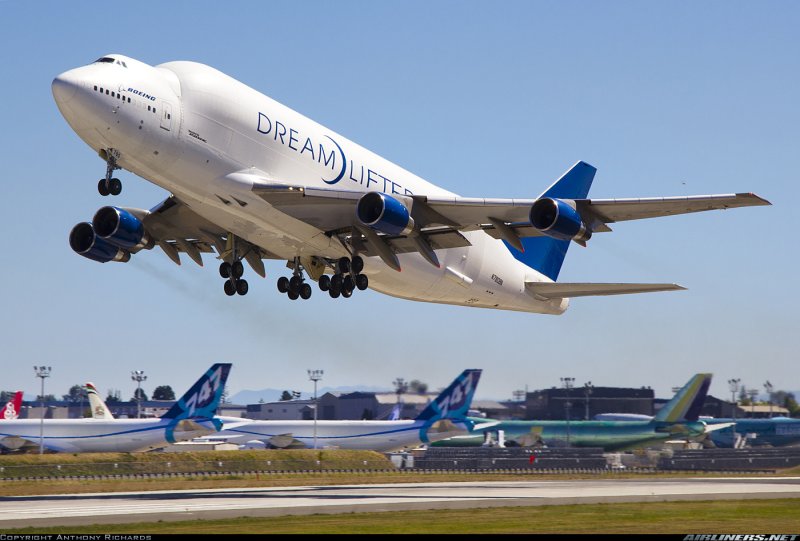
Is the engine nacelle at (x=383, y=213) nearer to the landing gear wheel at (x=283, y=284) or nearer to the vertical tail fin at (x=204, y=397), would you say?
the landing gear wheel at (x=283, y=284)

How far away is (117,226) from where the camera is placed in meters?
39.2

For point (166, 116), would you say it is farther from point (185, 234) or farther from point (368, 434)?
point (368, 434)

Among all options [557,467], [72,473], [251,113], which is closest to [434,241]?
[251,113]

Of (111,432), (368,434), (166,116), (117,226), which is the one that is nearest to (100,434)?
(111,432)

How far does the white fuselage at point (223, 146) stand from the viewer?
31.3 metres

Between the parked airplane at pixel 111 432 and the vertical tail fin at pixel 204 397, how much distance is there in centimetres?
8

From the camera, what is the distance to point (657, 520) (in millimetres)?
32094

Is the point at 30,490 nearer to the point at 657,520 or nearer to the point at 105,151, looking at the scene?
the point at 105,151

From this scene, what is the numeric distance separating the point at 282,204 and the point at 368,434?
5007 cm

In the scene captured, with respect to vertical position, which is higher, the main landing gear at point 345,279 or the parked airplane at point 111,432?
the main landing gear at point 345,279

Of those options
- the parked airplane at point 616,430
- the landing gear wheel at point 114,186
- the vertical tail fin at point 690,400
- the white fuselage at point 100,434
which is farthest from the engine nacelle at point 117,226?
the vertical tail fin at point 690,400

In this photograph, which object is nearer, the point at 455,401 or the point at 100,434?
the point at 100,434

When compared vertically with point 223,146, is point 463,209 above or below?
below

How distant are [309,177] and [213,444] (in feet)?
181
